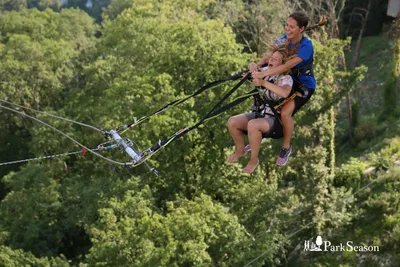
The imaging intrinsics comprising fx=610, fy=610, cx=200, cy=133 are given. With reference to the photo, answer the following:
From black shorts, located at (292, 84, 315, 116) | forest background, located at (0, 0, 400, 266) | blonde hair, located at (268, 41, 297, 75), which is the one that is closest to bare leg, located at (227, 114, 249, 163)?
black shorts, located at (292, 84, 315, 116)

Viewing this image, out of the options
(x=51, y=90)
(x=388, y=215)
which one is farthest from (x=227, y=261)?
(x=51, y=90)

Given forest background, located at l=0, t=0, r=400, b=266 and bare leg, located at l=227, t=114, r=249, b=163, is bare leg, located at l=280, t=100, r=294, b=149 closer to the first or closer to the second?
bare leg, located at l=227, t=114, r=249, b=163

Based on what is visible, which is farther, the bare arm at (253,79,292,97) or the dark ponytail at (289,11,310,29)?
the bare arm at (253,79,292,97)

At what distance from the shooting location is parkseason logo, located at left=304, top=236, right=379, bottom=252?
70.7 ft

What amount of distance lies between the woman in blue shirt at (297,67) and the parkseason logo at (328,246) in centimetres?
1530

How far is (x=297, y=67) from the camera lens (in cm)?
701

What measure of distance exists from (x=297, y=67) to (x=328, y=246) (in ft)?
53.5

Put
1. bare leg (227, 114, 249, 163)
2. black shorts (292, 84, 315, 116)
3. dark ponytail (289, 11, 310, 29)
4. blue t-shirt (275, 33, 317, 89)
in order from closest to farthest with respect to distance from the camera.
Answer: dark ponytail (289, 11, 310, 29) → blue t-shirt (275, 33, 317, 89) → black shorts (292, 84, 315, 116) → bare leg (227, 114, 249, 163)

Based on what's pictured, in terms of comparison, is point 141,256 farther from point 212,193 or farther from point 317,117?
point 317,117

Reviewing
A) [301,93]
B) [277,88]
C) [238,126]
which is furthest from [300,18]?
[238,126]

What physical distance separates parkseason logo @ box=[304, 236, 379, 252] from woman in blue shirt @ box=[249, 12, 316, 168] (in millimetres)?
15302

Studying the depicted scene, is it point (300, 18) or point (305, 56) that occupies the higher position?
point (300, 18)

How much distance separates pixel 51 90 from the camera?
38.1m

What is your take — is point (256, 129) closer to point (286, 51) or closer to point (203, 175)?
point (286, 51)
